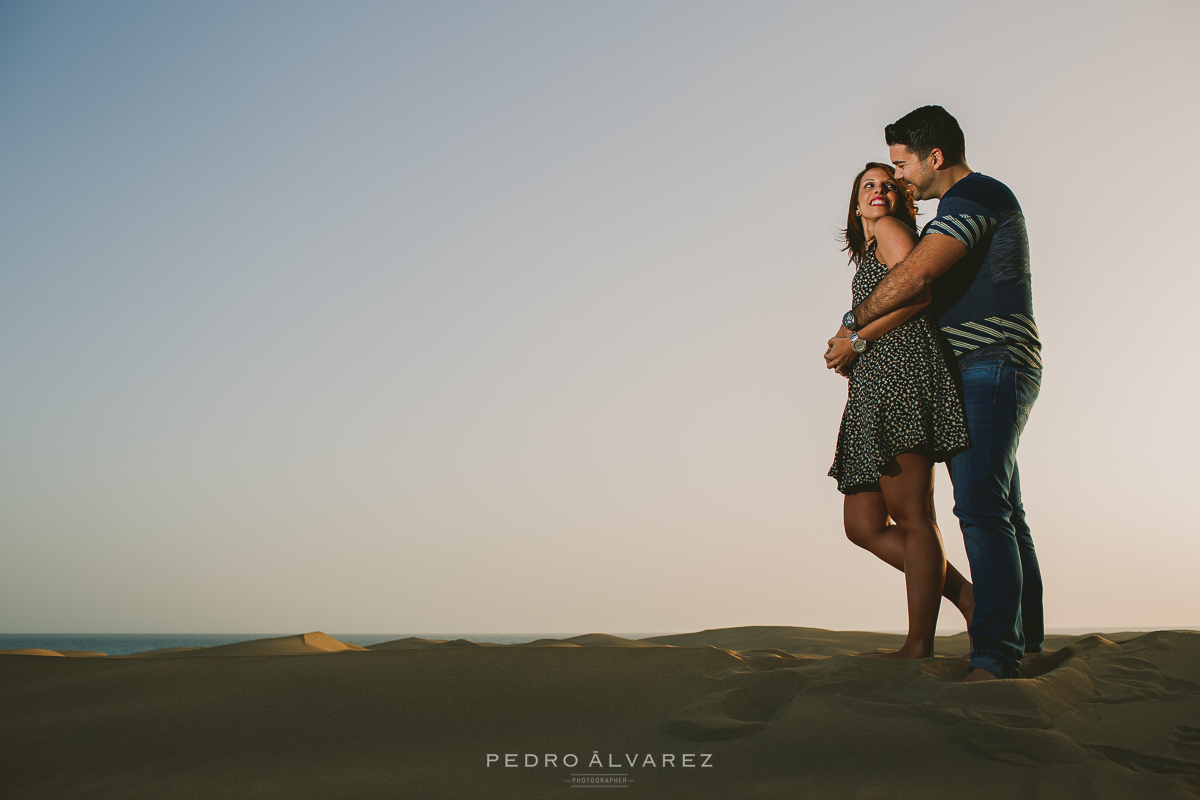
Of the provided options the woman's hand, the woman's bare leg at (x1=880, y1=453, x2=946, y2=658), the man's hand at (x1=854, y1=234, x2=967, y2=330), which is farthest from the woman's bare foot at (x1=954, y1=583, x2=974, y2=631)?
the man's hand at (x1=854, y1=234, x2=967, y2=330)

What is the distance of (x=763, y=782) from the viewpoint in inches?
52.2

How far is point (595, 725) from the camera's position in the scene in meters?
1.70

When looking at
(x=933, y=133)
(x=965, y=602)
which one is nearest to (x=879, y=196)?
(x=933, y=133)

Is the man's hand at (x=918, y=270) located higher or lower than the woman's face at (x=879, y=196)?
lower

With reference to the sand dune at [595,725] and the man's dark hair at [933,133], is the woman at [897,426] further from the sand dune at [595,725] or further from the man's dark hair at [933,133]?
the sand dune at [595,725]

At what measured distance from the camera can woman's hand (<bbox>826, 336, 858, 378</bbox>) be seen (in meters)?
2.76

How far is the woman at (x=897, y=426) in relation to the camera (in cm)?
243

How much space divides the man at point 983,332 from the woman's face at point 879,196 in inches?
6.3

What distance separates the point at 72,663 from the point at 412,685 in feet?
3.63

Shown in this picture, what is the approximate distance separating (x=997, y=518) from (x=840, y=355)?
0.84 metres

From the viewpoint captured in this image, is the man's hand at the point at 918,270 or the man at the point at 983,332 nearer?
the man at the point at 983,332

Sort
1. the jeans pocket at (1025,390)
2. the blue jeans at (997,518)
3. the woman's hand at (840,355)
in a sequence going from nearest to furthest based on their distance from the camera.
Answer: the blue jeans at (997,518) < the jeans pocket at (1025,390) < the woman's hand at (840,355)

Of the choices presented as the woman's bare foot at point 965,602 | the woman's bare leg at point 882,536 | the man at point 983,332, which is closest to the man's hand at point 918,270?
the man at point 983,332

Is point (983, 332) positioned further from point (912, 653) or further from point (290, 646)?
point (290, 646)
